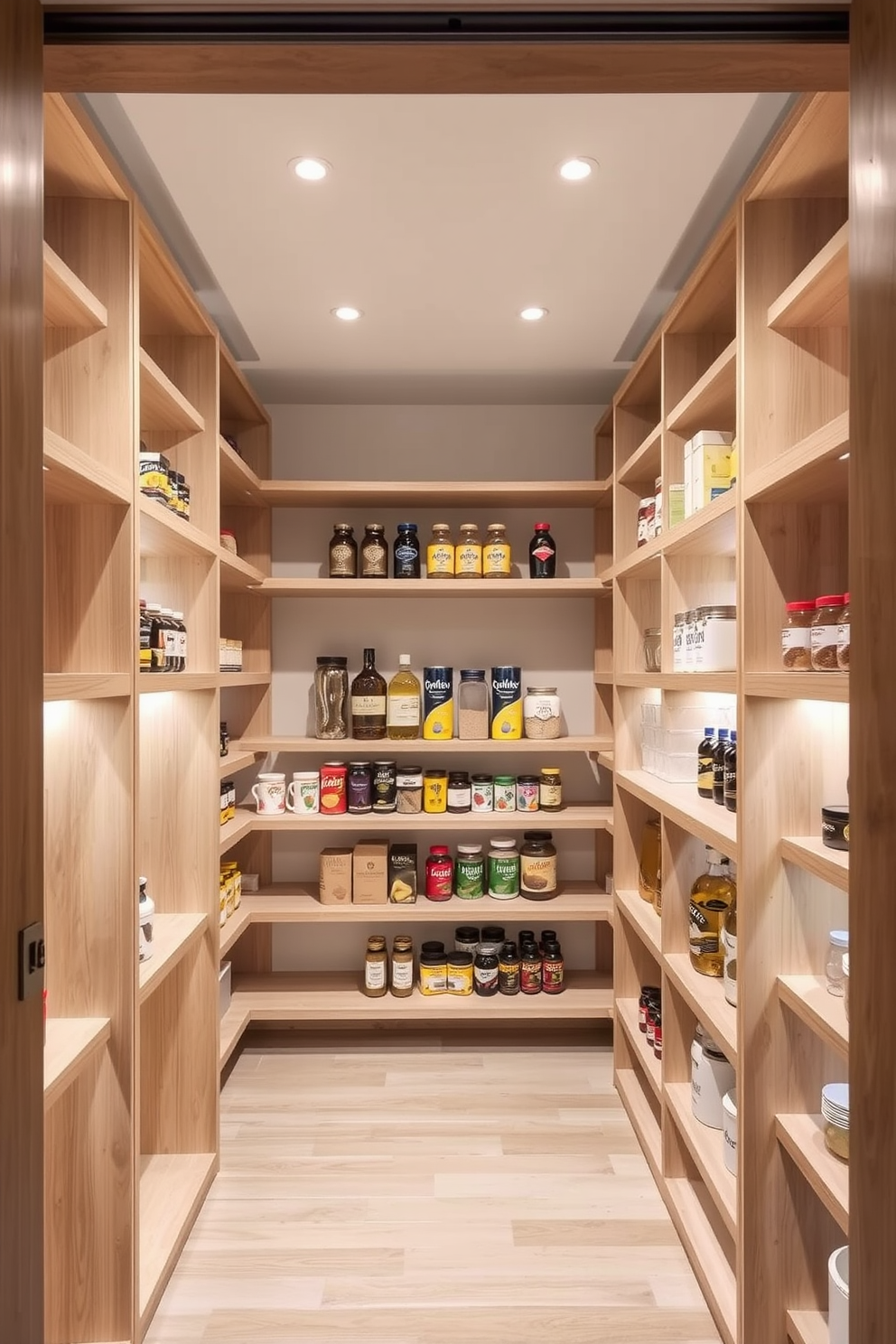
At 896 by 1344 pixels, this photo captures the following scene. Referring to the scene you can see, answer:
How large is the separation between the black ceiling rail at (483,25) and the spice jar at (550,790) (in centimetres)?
236

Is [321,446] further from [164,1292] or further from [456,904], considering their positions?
[164,1292]

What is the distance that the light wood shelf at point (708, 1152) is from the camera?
5.40ft

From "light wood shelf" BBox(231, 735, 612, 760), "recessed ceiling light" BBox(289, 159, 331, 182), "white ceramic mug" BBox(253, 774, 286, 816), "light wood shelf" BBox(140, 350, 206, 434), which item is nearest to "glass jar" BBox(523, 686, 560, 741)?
"light wood shelf" BBox(231, 735, 612, 760)

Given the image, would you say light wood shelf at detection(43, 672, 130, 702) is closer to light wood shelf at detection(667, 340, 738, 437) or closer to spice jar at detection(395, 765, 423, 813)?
light wood shelf at detection(667, 340, 738, 437)

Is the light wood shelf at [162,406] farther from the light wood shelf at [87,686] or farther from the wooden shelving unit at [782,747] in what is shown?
the wooden shelving unit at [782,747]

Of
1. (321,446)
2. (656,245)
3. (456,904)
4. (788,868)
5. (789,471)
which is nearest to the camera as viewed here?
(789,471)

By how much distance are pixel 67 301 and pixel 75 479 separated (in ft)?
1.12

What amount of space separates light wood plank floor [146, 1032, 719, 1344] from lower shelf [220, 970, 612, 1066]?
0.18m

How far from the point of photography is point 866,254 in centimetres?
85

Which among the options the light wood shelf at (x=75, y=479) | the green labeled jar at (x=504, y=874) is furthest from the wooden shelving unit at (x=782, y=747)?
the green labeled jar at (x=504, y=874)

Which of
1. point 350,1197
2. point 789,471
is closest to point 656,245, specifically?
point 789,471

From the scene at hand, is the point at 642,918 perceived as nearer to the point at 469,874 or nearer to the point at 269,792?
the point at 469,874

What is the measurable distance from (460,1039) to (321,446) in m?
2.29

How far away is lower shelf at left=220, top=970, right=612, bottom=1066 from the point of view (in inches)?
111
